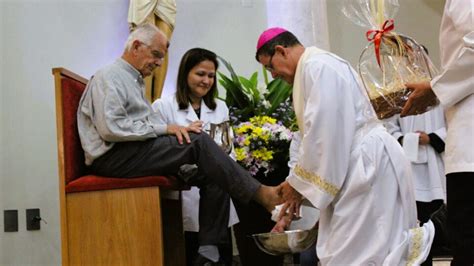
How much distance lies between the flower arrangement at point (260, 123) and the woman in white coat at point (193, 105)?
8.2 inches

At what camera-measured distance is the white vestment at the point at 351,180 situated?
2607 millimetres

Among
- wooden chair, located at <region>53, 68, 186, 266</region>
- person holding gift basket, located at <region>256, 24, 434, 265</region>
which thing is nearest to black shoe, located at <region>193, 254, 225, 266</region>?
wooden chair, located at <region>53, 68, 186, 266</region>

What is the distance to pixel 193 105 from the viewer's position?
434 cm

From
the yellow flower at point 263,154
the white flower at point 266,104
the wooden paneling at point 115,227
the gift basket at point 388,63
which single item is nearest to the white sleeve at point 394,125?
the white flower at point 266,104

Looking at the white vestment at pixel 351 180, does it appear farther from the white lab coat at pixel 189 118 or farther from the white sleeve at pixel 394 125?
the white sleeve at pixel 394 125

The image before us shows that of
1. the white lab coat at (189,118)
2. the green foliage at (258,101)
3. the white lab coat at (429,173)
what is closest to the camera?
the white lab coat at (189,118)

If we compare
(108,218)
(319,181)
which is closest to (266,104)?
(108,218)

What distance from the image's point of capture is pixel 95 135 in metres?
3.31

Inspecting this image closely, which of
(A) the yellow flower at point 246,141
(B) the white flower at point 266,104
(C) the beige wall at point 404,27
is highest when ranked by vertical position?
(C) the beige wall at point 404,27

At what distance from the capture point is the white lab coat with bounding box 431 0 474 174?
2111mm

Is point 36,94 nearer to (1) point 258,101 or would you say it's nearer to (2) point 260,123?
(1) point 258,101

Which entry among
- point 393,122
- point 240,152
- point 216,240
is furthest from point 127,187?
point 393,122

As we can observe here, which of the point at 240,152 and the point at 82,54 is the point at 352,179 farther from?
the point at 82,54

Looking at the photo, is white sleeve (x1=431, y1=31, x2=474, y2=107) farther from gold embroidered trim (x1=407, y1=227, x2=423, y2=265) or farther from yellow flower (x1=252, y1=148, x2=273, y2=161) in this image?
yellow flower (x1=252, y1=148, x2=273, y2=161)
